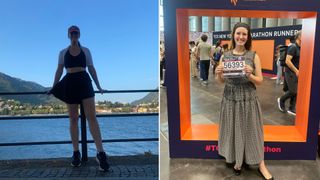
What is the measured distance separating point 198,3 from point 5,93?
1.37m

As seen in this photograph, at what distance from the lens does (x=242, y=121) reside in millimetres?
2150

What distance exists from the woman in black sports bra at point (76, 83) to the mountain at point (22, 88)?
0.07 metres

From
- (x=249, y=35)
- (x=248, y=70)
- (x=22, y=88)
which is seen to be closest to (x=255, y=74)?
(x=248, y=70)

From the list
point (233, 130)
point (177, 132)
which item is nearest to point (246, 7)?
point (233, 130)

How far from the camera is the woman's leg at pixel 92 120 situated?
5.91 ft

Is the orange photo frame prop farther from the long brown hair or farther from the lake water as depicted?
the lake water

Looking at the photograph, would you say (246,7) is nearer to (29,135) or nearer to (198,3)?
(198,3)

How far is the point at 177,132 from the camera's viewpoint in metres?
2.52

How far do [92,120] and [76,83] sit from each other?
26cm

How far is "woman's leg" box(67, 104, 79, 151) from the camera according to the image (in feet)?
5.94

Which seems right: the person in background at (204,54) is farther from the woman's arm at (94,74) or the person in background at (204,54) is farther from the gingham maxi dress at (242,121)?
the woman's arm at (94,74)

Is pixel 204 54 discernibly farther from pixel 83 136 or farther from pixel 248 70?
pixel 83 136

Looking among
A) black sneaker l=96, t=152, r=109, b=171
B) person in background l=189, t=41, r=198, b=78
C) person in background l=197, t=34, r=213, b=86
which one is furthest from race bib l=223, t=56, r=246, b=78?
person in background l=189, t=41, r=198, b=78

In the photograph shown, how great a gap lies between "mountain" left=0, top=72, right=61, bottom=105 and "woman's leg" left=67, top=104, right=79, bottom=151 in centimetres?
11
